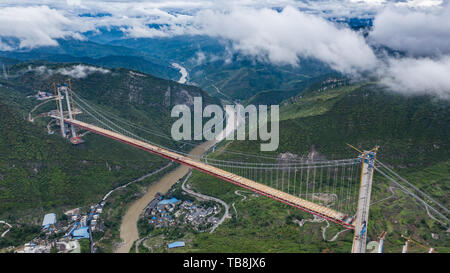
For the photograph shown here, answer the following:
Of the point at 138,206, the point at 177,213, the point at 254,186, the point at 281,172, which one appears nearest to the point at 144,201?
the point at 138,206

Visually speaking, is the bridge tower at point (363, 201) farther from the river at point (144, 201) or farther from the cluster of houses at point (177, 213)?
the river at point (144, 201)

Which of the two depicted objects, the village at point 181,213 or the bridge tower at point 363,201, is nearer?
the bridge tower at point 363,201

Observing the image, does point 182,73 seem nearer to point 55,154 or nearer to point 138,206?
point 55,154

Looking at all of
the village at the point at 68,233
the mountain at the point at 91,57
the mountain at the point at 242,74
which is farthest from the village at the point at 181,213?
the mountain at the point at 91,57

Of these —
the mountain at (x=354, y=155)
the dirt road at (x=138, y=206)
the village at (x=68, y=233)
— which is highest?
the mountain at (x=354, y=155)
